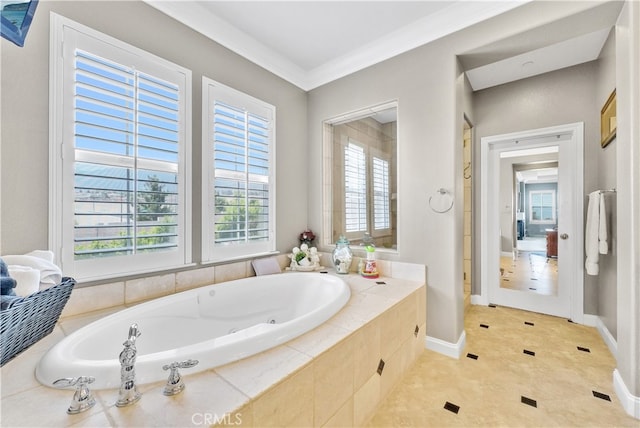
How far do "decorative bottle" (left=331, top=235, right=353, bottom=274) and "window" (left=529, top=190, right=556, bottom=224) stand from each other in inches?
84.5

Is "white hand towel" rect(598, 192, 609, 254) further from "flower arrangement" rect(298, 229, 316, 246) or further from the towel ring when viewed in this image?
"flower arrangement" rect(298, 229, 316, 246)

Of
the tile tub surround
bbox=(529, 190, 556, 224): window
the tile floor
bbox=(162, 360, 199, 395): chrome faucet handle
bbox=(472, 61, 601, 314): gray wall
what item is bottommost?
the tile floor

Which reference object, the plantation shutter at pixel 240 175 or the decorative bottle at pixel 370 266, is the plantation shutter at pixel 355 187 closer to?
the decorative bottle at pixel 370 266

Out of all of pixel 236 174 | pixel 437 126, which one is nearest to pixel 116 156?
pixel 236 174

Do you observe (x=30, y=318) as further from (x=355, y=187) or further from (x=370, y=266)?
(x=355, y=187)

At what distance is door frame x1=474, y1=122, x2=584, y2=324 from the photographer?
2.60 m

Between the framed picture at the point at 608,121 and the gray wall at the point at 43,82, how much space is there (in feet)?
9.31

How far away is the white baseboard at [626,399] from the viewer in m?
1.45

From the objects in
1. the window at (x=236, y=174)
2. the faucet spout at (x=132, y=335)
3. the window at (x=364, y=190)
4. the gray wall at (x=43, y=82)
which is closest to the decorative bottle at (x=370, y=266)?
the window at (x=364, y=190)

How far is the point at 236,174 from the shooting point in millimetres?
2309

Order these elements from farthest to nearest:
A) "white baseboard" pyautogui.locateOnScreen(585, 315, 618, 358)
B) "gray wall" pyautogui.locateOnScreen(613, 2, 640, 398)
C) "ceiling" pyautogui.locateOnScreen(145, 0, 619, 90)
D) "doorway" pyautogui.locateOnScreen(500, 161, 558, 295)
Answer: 1. "doorway" pyautogui.locateOnScreen(500, 161, 558, 295)
2. "white baseboard" pyautogui.locateOnScreen(585, 315, 618, 358)
3. "ceiling" pyautogui.locateOnScreen(145, 0, 619, 90)
4. "gray wall" pyautogui.locateOnScreen(613, 2, 640, 398)

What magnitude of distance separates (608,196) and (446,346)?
1859mm

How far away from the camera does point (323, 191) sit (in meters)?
2.94

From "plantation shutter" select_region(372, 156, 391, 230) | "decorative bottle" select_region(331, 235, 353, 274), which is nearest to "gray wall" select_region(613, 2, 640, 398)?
"plantation shutter" select_region(372, 156, 391, 230)
